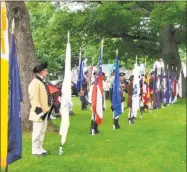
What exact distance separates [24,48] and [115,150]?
14.4 feet

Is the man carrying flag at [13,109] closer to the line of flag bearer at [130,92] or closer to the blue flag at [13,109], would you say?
the blue flag at [13,109]

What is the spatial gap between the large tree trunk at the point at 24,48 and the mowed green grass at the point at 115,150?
824 mm

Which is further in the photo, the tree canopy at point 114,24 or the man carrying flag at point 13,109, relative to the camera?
the tree canopy at point 114,24

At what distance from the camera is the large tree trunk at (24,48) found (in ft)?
45.4

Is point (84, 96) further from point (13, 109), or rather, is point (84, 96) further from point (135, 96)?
point (13, 109)

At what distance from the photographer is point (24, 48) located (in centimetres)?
1416

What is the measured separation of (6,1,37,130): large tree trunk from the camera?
1385 centimetres

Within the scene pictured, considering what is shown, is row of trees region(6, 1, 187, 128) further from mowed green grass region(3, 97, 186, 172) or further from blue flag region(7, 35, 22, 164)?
blue flag region(7, 35, 22, 164)

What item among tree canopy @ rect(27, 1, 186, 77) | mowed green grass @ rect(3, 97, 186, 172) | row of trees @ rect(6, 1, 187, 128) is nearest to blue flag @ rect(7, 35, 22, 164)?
mowed green grass @ rect(3, 97, 186, 172)

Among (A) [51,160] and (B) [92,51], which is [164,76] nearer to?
(A) [51,160]

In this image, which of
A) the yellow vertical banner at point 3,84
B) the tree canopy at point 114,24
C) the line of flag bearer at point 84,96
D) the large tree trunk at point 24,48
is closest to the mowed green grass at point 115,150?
the line of flag bearer at point 84,96

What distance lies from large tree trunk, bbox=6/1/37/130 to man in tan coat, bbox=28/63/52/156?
133 inches

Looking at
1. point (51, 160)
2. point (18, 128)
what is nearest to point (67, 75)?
point (51, 160)

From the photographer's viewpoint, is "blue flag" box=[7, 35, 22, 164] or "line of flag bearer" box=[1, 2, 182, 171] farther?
"blue flag" box=[7, 35, 22, 164]
